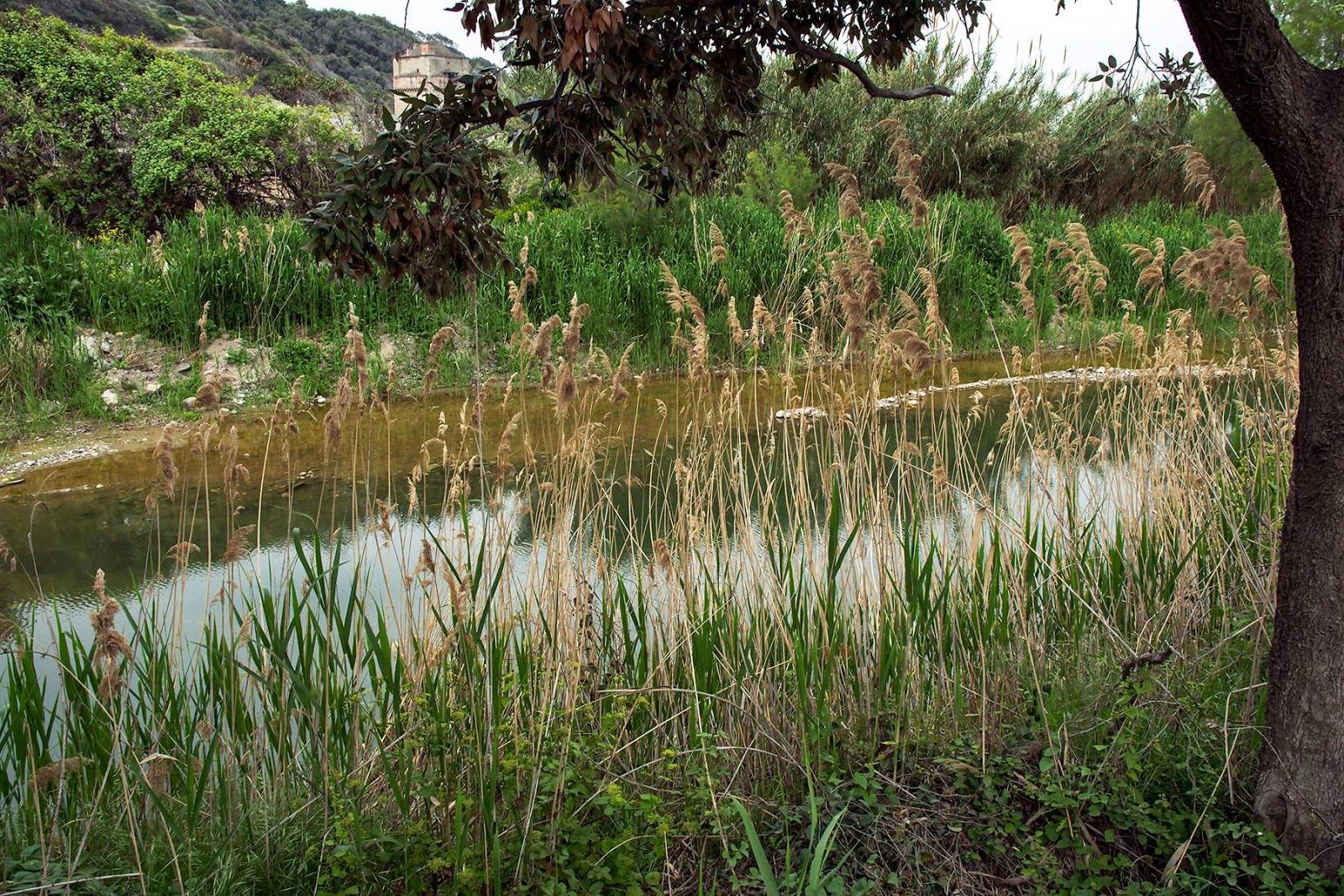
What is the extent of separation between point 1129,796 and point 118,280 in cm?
834

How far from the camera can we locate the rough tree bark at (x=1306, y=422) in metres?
2.09

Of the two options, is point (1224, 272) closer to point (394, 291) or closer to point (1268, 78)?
point (1268, 78)

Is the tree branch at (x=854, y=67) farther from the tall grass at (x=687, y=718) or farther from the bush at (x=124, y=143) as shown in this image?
the bush at (x=124, y=143)

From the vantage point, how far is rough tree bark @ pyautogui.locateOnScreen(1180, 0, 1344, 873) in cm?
209

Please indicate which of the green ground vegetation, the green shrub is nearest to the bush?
the green ground vegetation

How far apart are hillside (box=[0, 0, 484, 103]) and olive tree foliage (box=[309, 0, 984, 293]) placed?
2072cm

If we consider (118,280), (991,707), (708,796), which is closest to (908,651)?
(991,707)

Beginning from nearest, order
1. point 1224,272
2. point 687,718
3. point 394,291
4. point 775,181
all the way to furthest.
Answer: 1. point 687,718
2. point 1224,272
3. point 394,291
4. point 775,181

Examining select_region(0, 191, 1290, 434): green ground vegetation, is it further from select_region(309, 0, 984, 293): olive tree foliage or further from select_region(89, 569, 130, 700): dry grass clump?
select_region(89, 569, 130, 700): dry grass clump

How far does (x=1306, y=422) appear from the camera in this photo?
218 cm

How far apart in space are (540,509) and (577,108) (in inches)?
45.5

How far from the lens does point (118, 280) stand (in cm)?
816

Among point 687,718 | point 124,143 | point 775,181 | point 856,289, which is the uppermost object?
point 124,143

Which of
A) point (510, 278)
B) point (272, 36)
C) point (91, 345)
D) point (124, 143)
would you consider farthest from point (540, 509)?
point (272, 36)
